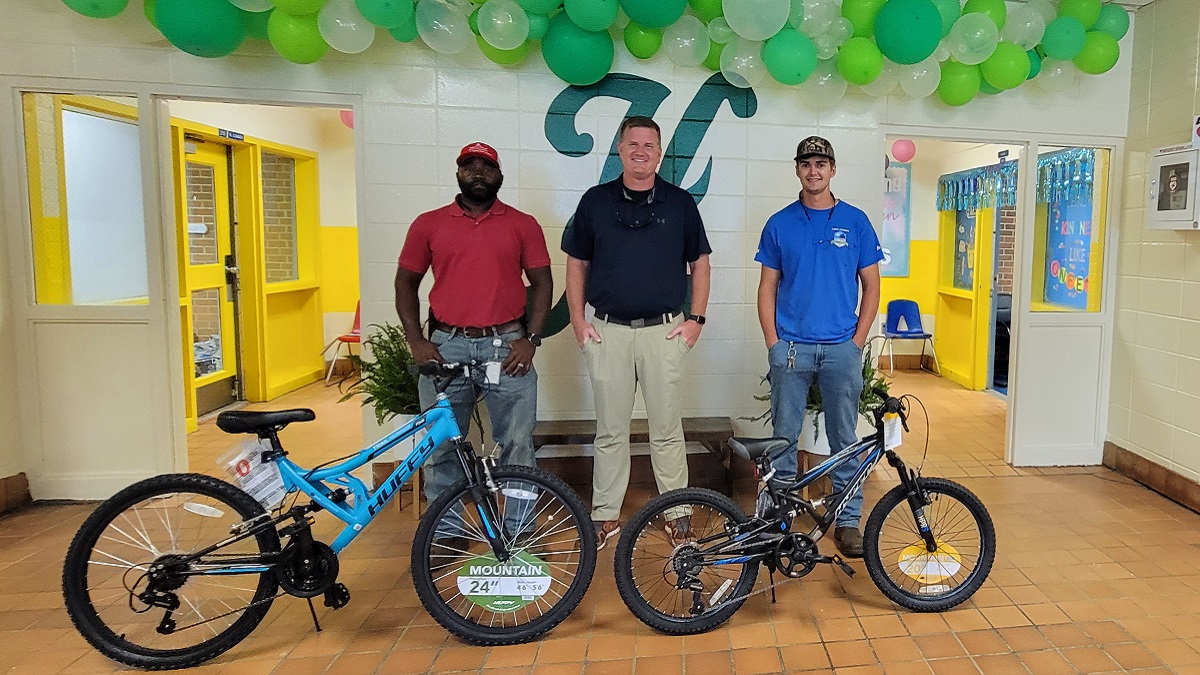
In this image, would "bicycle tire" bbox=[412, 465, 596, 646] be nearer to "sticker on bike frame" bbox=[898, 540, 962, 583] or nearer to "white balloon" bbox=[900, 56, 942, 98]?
"sticker on bike frame" bbox=[898, 540, 962, 583]

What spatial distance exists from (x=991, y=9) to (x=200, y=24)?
3640mm

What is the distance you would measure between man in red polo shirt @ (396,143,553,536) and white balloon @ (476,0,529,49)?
2.23 feet

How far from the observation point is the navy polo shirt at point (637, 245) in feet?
9.15

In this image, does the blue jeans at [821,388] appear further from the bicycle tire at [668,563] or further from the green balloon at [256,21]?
the green balloon at [256,21]

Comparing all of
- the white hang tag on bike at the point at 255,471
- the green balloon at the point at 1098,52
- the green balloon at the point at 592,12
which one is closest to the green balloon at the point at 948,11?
the green balloon at the point at 1098,52

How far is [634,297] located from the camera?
2789mm

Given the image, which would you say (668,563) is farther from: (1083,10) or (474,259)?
(1083,10)

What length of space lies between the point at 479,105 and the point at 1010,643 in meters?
3.21

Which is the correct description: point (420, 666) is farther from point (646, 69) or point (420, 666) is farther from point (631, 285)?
point (646, 69)

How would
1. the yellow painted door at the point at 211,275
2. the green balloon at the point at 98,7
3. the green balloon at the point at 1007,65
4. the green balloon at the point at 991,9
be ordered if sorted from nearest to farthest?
the green balloon at the point at 98,7 → the green balloon at the point at 991,9 → the green balloon at the point at 1007,65 → the yellow painted door at the point at 211,275

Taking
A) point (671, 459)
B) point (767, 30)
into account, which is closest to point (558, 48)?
point (767, 30)

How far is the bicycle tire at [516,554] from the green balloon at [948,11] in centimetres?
283

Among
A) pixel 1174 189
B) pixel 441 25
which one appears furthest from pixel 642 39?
pixel 1174 189

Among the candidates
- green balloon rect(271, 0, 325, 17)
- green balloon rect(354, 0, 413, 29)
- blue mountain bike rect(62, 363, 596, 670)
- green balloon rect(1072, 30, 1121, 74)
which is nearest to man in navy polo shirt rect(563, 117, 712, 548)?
blue mountain bike rect(62, 363, 596, 670)
